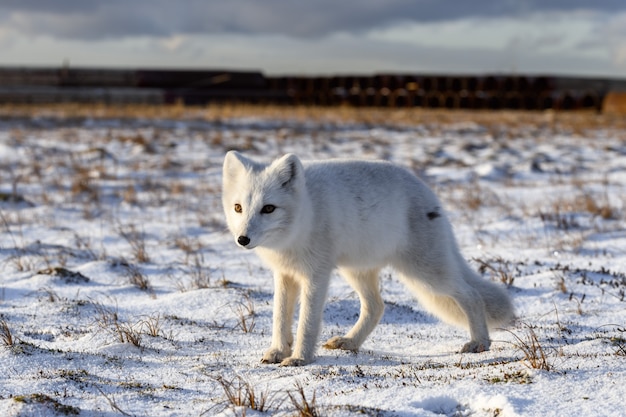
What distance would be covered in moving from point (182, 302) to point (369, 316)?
4.01ft

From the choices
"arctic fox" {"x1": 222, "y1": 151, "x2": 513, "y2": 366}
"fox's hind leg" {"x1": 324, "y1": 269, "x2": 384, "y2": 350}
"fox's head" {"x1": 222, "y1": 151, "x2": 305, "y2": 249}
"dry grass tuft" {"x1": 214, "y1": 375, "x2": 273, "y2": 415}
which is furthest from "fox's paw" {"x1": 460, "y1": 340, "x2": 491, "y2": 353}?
"dry grass tuft" {"x1": 214, "y1": 375, "x2": 273, "y2": 415}

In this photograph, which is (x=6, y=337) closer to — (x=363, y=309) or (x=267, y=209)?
(x=267, y=209)

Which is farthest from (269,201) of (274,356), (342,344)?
(342,344)

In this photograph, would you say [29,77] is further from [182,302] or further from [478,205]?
[182,302]

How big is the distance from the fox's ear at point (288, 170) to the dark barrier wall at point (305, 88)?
2227 centimetres

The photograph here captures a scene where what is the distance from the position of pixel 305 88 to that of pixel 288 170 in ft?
81.8

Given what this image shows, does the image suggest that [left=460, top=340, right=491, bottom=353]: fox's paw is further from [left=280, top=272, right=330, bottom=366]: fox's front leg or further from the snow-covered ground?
[left=280, top=272, right=330, bottom=366]: fox's front leg

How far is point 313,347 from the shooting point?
3756mm

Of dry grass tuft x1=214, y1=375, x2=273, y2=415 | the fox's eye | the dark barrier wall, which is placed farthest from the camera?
the dark barrier wall

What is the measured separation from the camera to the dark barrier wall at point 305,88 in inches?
1030

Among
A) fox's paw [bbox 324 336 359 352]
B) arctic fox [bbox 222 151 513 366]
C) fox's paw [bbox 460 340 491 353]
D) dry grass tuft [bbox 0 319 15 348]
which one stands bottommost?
fox's paw [bbox 324 336 359 352]

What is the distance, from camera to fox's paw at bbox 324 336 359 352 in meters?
4.02

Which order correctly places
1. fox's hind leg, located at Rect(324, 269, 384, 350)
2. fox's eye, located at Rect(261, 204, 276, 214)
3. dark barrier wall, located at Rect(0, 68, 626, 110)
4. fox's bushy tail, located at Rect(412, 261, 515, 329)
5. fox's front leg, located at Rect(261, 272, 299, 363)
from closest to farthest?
fox's eye, located at Rect(261, 204, 276, 214) < fox's front leg, located at Rect(261, 272, 299, 363) < fox's hind leg, located at Rect(324, 269, 384, 350) < fox's bushy tail, located at Rect(412, 261, 515, 329) < dark barrier wall, located at Rect(0, 68, 626, 110)

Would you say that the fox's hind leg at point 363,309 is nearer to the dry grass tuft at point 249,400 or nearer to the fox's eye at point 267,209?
the fox's eye at point 267,209
